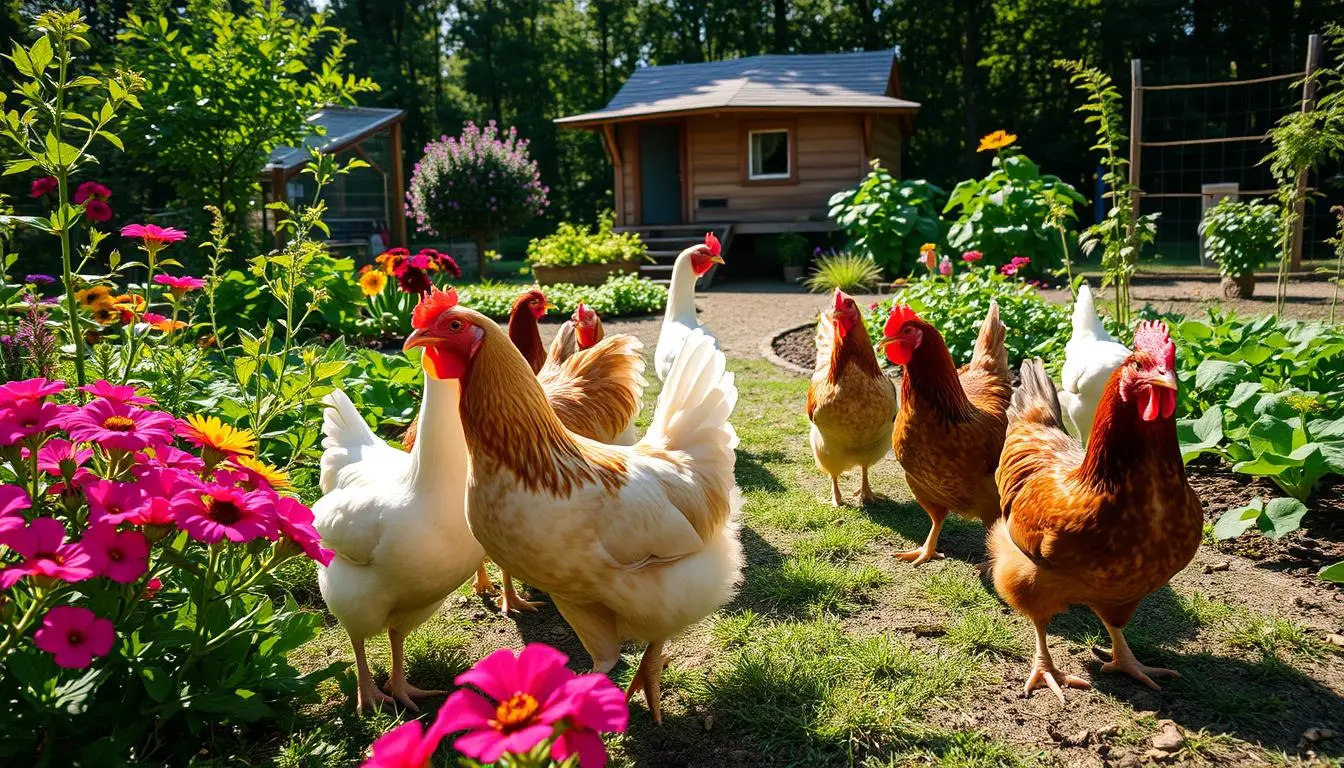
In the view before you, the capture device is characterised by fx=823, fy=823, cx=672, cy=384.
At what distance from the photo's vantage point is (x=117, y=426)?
1.92 meters

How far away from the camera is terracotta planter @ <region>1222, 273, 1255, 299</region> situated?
11.4 meters

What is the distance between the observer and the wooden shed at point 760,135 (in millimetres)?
19203

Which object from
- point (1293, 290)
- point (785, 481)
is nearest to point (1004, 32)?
point (1293, 290)

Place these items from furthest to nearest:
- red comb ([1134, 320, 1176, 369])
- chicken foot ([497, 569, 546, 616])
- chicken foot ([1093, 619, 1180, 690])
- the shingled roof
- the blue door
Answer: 1. the blue door
2. the shingled roof
3. chicken foot ([497, 569, 546, 616])
4. chicken foot ([1093, 619, 1180, 690])
5. red comb ([1134, 320, 1176, 369])

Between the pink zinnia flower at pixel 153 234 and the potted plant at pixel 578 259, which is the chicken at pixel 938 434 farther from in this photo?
the potted plant at pixel 578 259

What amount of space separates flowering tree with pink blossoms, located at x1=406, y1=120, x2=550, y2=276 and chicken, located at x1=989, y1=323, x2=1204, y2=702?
19.5m

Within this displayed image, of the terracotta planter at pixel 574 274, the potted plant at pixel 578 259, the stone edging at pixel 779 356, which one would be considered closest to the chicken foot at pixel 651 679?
the stone edging at pixel 779 356

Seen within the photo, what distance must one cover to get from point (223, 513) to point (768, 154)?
20.6m

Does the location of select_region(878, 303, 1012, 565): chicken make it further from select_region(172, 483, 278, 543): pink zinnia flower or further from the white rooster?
select_region(172, 483, 278, 543): pink zinnia flower

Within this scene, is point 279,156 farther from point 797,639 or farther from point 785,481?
point 797,639

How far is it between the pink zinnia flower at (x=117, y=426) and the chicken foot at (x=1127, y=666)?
311 centimetres

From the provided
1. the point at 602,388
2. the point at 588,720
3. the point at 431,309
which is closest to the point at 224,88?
the point at 602,388

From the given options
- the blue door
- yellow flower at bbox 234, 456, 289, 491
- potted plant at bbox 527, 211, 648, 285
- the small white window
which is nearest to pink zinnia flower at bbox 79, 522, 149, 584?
yellow flower at bbox 234, 456, 289, 491

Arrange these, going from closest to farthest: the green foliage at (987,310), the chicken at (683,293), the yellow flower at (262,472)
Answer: the yellow flower at (262,472) < the chicken at (683,293) < the green foliage at (987,310)
